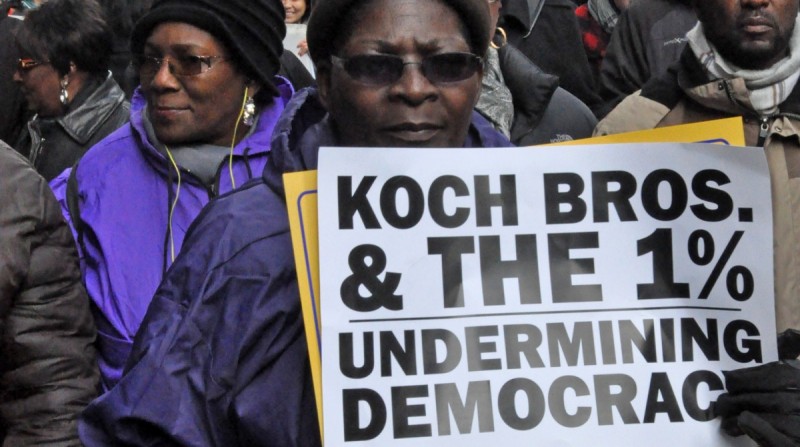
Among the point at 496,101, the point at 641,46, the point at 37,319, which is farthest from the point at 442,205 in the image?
the point at 641,46

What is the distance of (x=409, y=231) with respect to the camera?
2.34m

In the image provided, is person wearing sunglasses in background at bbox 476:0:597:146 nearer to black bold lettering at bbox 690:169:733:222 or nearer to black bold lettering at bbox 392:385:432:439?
black bold lettering at bbox 690:169:733:222

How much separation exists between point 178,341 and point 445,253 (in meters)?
0.45

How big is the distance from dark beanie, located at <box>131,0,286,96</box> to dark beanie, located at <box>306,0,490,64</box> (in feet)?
5.01

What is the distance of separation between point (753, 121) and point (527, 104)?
3.55 ft

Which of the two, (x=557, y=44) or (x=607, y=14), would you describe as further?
(x=607, y=14)

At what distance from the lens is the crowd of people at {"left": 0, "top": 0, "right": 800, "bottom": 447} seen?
92.3 inches

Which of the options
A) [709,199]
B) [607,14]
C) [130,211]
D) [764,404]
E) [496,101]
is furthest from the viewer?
[607,14]

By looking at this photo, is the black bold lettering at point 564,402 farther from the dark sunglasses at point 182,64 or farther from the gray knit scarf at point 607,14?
the gray knit scarf at point 607,14

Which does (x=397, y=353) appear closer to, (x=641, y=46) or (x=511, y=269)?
(x=511, y=269)

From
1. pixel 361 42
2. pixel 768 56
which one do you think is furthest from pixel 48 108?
pixel 361 42

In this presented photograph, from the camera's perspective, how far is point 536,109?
192 inches

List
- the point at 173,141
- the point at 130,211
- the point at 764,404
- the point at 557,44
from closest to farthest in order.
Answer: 1. the point at 764,404
2. the point at 130,211
3. the point at 173,141
4. the point at 557,44

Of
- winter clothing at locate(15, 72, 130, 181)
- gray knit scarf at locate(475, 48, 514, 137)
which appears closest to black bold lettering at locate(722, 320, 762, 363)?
gray knit scarf at locate(475, 48, 514, 137)
